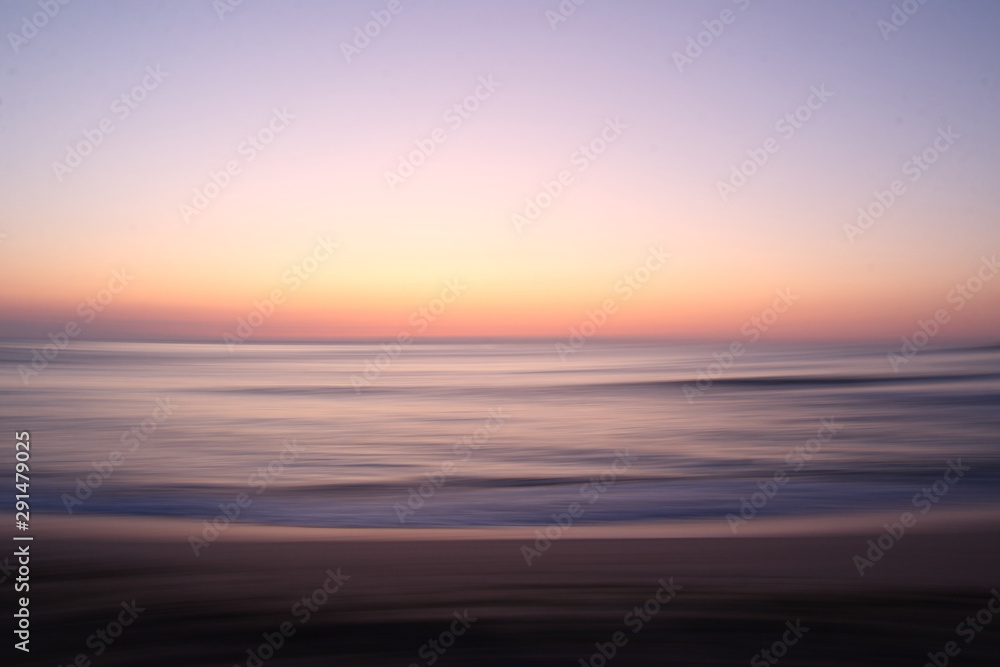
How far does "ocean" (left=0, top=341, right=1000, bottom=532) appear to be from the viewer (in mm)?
5340

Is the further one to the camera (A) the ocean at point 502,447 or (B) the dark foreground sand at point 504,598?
(A) the ocean at point 502,447

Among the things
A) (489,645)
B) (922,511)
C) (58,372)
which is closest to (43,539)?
(489,645)

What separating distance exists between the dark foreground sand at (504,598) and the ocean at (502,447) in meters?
0.84

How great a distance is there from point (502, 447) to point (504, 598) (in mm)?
4272

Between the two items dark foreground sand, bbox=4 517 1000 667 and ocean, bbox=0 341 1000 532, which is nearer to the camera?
dark foreground sand, bbox=4 517 1000 667

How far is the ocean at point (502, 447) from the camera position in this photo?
5340 mm

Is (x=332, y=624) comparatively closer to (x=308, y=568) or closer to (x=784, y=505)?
(x=308, y=568)

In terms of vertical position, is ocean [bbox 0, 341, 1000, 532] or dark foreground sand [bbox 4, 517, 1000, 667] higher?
ocean [bbox 0, 341, 1000, 532]

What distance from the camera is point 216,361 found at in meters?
20.3

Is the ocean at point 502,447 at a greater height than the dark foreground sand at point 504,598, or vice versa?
the ocean at point 502,447

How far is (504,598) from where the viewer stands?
132 inches

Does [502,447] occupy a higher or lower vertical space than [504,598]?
higher

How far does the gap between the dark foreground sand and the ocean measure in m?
0.84

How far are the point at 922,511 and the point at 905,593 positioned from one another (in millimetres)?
1888
